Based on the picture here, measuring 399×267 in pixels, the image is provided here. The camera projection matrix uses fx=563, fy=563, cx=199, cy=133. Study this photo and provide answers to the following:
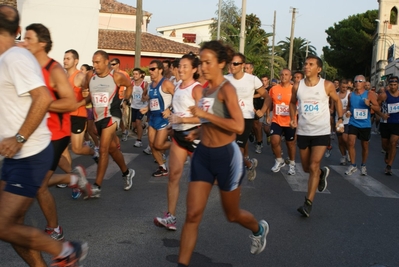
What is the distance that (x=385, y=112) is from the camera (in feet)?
37.6

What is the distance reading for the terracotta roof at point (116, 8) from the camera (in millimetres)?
54625

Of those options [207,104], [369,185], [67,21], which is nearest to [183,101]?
[207,104]

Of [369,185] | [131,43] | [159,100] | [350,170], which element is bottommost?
[369,185]

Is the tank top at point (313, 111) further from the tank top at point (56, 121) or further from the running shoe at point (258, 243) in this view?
the tank top at point (56, 121)

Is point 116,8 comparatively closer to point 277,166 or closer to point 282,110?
point 282,110

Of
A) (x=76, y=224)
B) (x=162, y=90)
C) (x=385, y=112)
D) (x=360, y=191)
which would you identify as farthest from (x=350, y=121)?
(x=76, y=224)

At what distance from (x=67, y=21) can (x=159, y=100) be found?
67.8 feet

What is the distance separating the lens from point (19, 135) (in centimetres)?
363

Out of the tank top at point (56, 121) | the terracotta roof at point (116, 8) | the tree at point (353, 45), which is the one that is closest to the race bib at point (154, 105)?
the tank top at point (56, 121)

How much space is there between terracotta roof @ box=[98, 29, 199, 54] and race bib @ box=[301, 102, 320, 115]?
4003 cm

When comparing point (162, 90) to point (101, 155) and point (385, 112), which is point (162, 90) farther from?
point (385, 112)

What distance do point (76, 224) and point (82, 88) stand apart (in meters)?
2.64

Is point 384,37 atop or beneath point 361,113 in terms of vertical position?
atop

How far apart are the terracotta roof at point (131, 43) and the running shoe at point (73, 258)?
43476 millimetres
